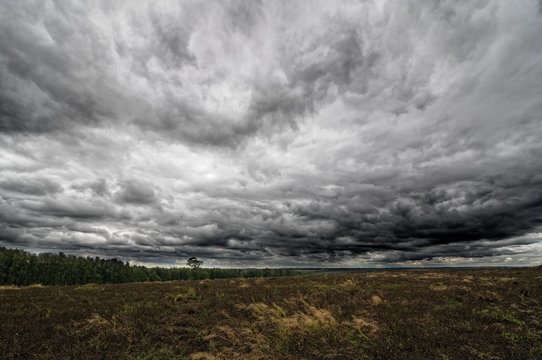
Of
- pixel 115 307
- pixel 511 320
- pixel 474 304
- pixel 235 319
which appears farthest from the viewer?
pixel 115 307

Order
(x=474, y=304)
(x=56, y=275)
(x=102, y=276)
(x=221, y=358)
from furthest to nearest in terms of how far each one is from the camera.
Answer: (x=102, y=276) < (x=56, y=275) < (x=474, y=304) < (x=221, y=358)

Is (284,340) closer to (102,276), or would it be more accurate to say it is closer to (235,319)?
(235,319)

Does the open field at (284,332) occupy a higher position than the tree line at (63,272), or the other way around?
the tree line at (63,272)

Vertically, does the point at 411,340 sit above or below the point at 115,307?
below

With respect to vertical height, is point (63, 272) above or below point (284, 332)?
above

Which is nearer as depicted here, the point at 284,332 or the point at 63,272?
the point at 284,332

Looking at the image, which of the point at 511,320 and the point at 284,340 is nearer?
the point at 284,340

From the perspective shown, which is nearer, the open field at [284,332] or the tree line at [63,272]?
the open field at [284,332]

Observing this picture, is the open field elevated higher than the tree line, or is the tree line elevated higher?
the tree line

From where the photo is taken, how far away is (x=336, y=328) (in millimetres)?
13594

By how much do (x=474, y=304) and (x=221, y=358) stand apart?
17.4 meters

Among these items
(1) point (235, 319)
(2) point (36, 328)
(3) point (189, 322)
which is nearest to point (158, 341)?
(3) point (189, 322)

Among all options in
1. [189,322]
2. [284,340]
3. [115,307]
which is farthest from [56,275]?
[284,340]

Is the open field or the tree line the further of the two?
the tree line
